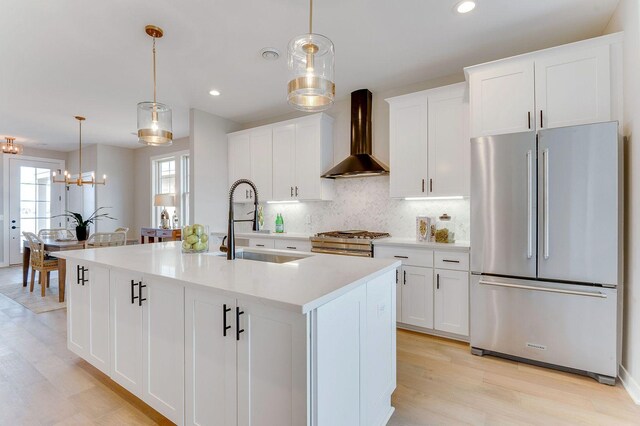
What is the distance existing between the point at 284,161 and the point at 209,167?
127 cm

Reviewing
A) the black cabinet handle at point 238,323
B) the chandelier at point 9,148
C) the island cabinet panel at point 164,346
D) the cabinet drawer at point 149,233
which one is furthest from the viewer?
the cabinet drawer at point 149,233

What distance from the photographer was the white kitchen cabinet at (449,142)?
10.5 feet

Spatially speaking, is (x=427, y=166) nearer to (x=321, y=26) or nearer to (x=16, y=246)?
(x=321, y=26)

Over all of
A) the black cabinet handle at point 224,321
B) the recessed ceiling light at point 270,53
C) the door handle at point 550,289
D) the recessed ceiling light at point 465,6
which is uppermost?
the recessed ceiling light at point 270,53

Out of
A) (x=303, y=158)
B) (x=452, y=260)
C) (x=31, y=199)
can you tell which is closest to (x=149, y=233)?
(x=303, y=158)

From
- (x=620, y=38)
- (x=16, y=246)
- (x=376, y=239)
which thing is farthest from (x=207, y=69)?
(x=16, y=246)

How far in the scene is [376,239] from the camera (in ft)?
11.2

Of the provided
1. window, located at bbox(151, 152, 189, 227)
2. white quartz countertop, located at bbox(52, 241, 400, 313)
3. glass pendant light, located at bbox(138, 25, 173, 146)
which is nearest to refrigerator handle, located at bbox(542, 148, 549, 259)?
white quartz countertop, located at bbox(52, 241, 400, 313)

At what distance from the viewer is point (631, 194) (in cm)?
221

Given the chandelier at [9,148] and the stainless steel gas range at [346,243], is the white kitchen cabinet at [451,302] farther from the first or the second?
the chandelier at [9,148]

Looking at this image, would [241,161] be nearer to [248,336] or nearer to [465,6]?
[465,6]

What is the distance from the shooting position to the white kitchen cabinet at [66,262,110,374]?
213 cm

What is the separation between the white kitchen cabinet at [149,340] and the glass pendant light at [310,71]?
1.33m

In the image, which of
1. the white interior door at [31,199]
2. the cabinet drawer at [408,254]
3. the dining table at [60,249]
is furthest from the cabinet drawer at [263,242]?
the white interior door at [31,199]
